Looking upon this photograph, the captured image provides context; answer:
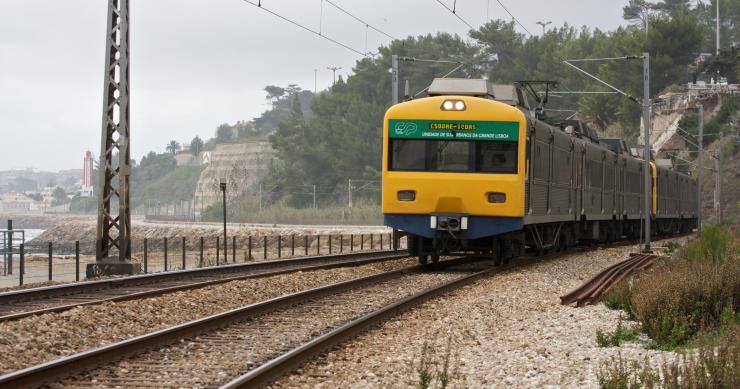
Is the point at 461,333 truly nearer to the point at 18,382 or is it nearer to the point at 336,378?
the point at 336,378

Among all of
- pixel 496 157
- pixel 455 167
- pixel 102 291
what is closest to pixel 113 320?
pixel 102 291

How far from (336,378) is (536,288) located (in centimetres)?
860

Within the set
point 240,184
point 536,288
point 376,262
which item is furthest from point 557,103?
point 536,288

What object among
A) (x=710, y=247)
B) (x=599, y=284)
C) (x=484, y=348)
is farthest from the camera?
(x=710, y=247)

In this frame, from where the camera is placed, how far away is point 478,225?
20156mm

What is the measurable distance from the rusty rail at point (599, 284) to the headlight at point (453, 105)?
402 cm

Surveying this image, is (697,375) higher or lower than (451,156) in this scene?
lower

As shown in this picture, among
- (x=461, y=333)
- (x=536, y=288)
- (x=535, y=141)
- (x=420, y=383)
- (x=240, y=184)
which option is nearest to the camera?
(x=420, y=383)

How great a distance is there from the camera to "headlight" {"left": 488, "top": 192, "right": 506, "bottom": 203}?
1997 centimetres

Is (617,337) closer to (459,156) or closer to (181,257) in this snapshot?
(459,156)

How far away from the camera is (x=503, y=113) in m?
20.0

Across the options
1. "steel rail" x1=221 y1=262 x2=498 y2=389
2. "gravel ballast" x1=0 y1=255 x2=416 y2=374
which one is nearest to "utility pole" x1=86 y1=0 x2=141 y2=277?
"gravel ballast" x1=0 y1=255 x2=416 y2=374

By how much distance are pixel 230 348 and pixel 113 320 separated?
2.66m

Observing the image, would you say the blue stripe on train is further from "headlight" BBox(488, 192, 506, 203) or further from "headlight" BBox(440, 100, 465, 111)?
"headlight" BBox(440, 100, 465, 111)
